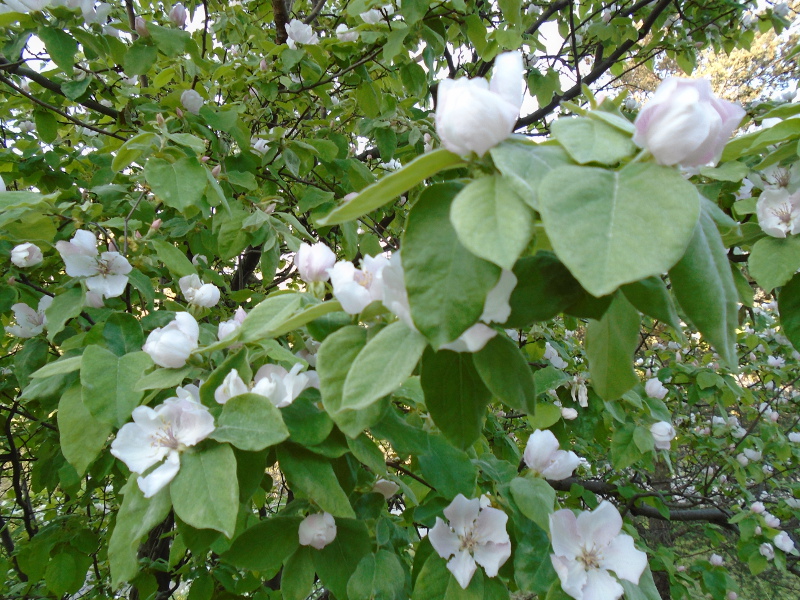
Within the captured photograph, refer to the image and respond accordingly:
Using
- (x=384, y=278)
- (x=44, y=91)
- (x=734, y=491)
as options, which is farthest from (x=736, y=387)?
(x=44, y=91)

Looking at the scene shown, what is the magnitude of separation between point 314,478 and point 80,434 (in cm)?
44

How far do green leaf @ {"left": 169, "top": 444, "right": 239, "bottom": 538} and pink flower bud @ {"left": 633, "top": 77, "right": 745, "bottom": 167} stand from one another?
1.70 ft

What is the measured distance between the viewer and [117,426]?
77 cm

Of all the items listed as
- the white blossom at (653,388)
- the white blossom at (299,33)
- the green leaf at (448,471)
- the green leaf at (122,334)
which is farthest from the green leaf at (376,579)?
the white blossom at (299,33)

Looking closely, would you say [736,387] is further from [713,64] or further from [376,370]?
[713,64]

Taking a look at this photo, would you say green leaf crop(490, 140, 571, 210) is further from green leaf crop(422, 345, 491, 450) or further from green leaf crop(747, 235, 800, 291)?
green leaf crop(747, 235, 800, 291)

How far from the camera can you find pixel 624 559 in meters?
0.84

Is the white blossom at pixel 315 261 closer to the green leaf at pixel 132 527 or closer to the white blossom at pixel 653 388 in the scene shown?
the green leaf at pixel 132 527

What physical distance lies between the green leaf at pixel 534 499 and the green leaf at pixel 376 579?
0.24 m

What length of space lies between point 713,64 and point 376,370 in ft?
51.4

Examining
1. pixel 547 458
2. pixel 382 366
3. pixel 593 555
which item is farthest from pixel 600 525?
pixel 382 366

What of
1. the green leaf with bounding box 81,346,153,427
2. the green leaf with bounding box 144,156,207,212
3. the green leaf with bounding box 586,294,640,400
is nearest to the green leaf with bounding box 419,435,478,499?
the green leaf with bounding box 586,294,640,400

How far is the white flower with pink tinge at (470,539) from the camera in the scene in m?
0.81

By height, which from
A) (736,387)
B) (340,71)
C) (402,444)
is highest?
(340,71)
